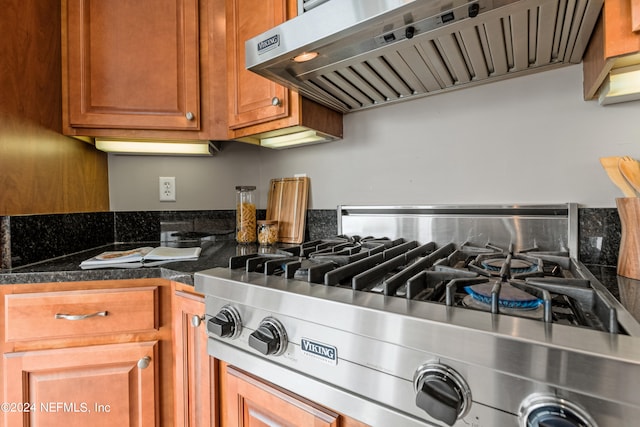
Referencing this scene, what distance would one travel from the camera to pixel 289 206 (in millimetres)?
1396

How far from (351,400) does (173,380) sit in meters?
0.65

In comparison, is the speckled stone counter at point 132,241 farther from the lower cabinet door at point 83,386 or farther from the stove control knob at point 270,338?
the stove control knob at point 270,338

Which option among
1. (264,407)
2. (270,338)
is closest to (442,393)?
(270,338)

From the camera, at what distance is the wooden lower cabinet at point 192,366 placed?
766 millimetres

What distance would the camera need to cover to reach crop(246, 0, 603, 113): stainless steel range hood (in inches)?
24.6

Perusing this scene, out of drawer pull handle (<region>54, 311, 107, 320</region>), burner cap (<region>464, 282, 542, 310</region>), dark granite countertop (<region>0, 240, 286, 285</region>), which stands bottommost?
drawer pull handle (<region>54, 311, 107, 320</region>)

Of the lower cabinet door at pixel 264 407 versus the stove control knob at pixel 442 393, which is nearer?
the stove control knob at pixel 442 393

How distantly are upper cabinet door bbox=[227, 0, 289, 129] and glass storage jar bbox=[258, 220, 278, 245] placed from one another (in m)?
0.42

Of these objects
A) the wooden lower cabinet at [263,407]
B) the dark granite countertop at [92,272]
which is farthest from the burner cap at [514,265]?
the dark granite countertop at [92,272]

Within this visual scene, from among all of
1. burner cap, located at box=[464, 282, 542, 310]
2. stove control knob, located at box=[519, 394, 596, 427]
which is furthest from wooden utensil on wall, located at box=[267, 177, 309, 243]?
stove control knob, located at box=[519, 394, 596, 427]

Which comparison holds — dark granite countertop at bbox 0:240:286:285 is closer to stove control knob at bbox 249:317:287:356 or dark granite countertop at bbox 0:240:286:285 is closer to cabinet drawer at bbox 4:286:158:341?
cabinet drawer at bbox 4:286:158:341

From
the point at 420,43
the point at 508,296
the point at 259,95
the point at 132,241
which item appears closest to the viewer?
the point at 508,296

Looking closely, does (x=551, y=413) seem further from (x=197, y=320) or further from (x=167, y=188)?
(x=167, y=188)

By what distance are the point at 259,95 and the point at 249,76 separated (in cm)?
9
